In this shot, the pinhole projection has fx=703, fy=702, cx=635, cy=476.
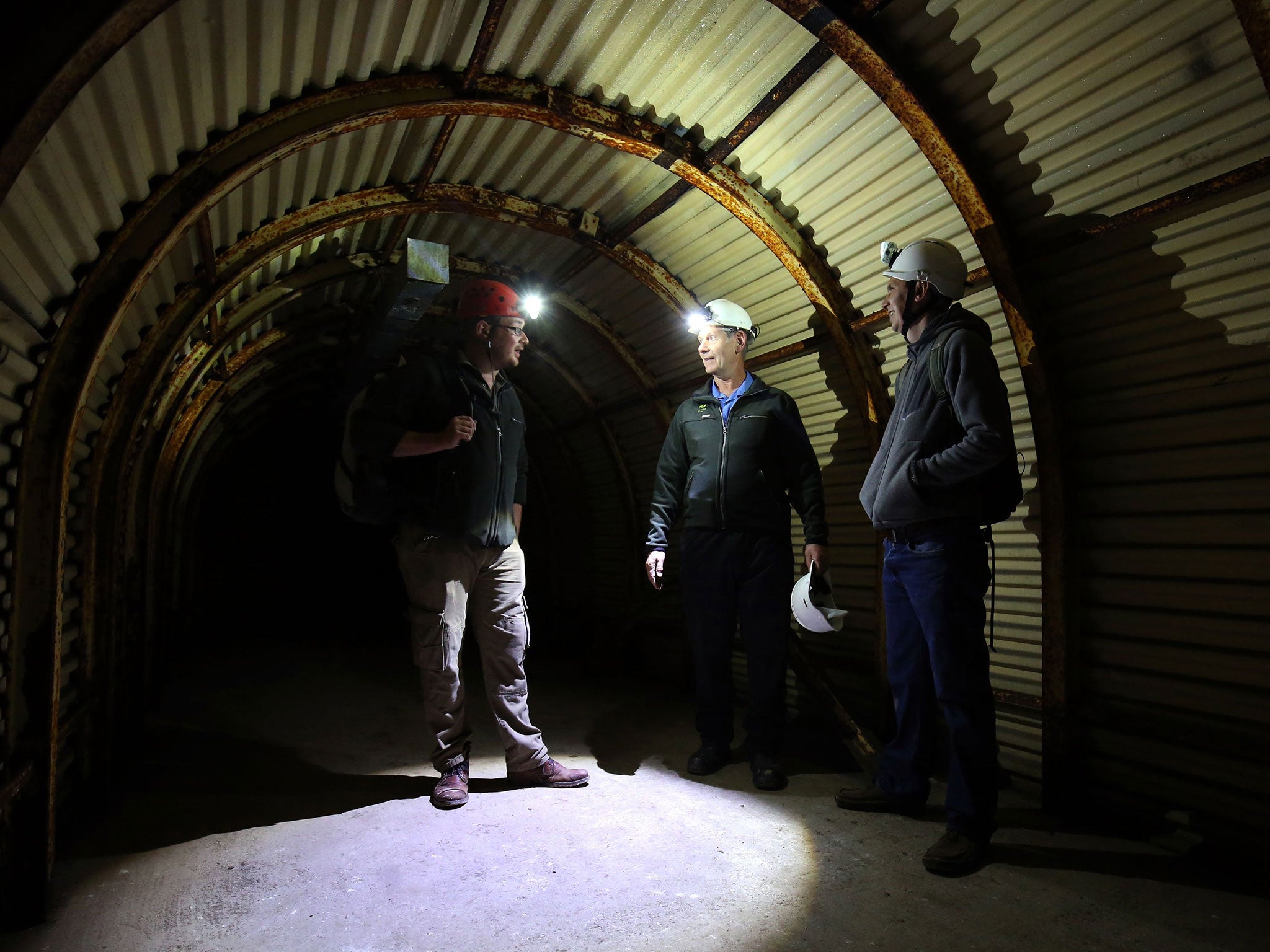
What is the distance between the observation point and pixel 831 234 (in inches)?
149

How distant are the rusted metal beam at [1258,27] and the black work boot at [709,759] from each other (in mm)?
3272

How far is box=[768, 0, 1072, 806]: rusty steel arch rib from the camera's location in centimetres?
287

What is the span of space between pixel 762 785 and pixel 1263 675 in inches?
78.3

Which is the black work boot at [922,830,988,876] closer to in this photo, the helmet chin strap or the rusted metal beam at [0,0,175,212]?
the helmet chin strap

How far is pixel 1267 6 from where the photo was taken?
197cm

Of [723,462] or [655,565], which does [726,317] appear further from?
[655,565]

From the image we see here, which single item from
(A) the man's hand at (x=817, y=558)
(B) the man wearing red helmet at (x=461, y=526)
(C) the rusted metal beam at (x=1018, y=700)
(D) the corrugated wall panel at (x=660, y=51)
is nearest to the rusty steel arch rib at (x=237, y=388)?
(B) the man wearing red helmet at (x=461, y=526)

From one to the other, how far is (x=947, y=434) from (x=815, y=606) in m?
0.98

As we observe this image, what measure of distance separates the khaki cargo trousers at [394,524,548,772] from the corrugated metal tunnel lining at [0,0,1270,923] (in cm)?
126

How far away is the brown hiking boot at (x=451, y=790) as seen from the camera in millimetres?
3051

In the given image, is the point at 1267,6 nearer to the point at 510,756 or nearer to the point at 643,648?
the point at 510,756

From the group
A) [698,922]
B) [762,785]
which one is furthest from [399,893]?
[762,785]

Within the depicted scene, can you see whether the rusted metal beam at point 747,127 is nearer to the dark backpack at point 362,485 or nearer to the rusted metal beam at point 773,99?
the rusted metal beam at point 773,99

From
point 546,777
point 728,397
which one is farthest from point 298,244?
point 546,777
